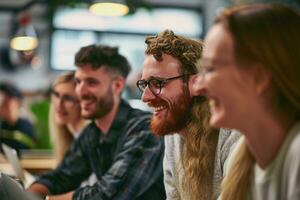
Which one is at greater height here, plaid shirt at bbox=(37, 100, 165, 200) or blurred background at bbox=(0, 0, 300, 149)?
plaid shirt at bbox=(37, 100, 165, 200)

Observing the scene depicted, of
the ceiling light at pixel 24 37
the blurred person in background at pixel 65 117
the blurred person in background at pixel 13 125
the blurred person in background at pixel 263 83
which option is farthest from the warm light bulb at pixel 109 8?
the blurred person in background at pixel 263 83

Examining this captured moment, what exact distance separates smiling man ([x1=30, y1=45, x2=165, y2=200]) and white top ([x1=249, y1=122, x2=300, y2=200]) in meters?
1.10

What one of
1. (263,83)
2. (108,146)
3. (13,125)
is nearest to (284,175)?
(263,83)

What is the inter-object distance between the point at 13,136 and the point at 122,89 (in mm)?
3044

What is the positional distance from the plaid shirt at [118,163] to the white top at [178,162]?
28cm

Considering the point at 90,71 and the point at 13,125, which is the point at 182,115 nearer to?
the point at 90,71

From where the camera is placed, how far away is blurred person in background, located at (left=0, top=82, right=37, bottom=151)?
5.26m

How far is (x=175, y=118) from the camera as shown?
183 centimetres

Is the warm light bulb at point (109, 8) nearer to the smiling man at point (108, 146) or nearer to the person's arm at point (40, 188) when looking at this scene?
the smiling man at point (108, 146)

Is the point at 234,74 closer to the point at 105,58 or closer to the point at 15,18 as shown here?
the point at 105,58

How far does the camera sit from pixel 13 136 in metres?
5.53

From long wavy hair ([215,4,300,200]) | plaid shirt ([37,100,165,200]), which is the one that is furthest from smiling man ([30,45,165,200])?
long wavy hair ([215,4,300,200])

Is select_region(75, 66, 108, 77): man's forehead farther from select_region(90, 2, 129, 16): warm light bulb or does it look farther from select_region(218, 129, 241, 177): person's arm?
select_region(90, 2, 129, 16): warm light bulb

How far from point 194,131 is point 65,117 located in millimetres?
→ 2110
